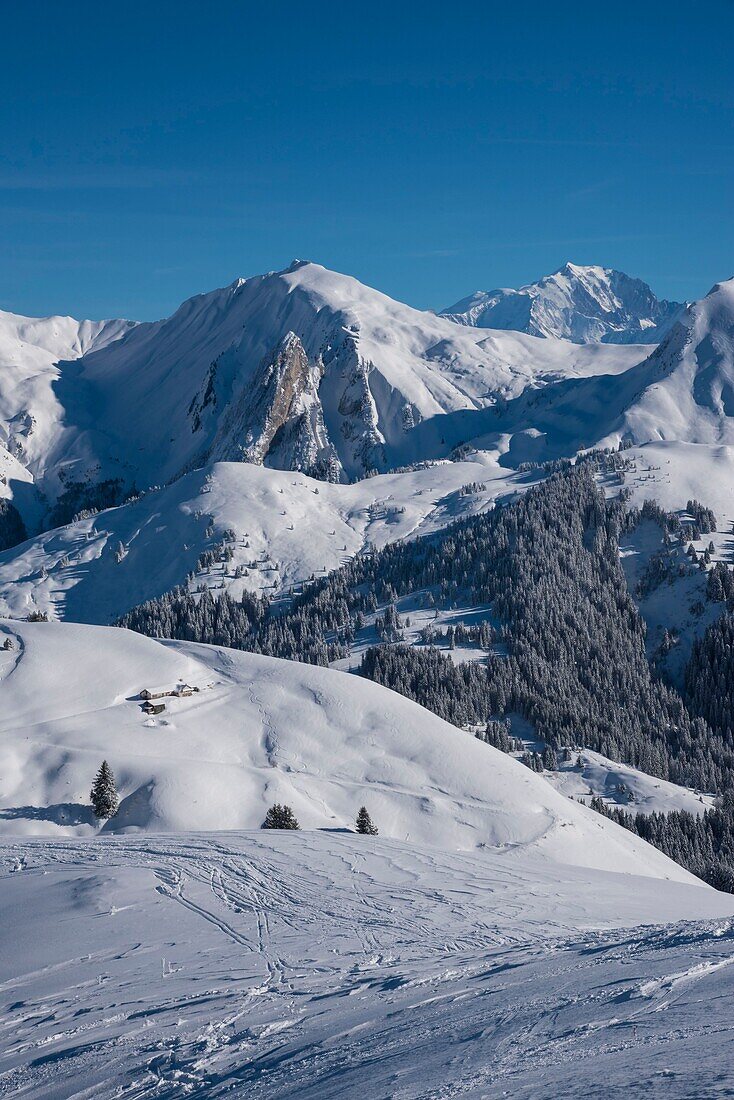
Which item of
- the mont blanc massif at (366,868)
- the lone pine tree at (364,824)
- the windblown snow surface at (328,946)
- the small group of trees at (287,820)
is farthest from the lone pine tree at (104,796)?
the lone pine tree at (364,824)

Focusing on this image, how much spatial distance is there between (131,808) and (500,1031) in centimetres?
5150

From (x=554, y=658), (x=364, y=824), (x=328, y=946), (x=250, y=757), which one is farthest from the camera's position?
(x=554, y=658)

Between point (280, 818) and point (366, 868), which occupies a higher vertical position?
point (366, 868)

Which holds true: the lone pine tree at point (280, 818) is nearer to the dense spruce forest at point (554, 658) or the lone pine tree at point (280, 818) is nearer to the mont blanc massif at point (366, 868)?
the mont blanc massif at point (366, 868)

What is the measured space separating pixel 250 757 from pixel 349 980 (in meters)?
52.9

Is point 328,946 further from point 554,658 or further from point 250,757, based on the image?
point 554,658

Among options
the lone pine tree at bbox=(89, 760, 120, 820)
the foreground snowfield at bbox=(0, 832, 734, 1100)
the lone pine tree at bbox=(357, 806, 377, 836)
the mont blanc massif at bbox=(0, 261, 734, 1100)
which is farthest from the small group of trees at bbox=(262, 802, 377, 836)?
the foreground snowfield at bbox=(0, 832, 734, 1100)

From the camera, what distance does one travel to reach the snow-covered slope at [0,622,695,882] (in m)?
65.4

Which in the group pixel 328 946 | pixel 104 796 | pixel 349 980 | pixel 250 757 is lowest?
pixel 250 757

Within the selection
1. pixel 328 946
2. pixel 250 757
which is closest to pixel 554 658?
pixel 250 757

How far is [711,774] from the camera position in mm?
131750

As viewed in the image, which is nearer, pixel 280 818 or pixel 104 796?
pixel 280 818

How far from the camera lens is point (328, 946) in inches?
1067

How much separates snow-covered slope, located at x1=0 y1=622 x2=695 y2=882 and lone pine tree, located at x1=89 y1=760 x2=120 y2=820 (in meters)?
0.80
